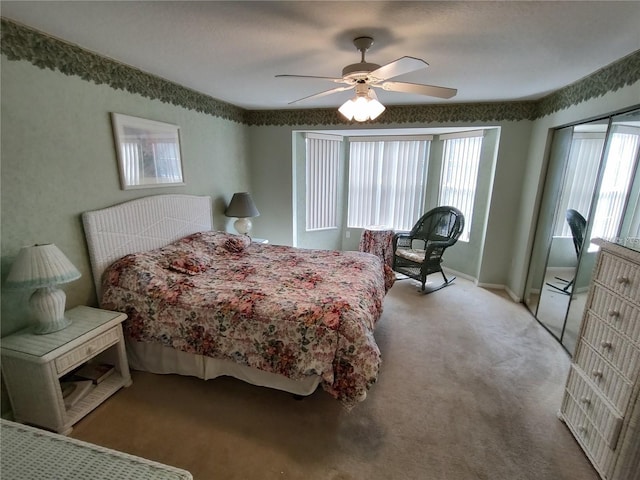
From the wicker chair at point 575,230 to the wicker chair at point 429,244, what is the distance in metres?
1.19

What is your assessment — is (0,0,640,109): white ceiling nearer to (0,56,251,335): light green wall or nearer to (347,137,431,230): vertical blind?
(0,56,251,335): light green wall

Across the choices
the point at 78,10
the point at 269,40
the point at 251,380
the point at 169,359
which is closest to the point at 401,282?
the point at 251,380

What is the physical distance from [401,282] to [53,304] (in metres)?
3.71

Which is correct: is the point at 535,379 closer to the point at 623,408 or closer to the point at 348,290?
the point at 623,408

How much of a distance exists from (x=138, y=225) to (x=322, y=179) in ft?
9.71

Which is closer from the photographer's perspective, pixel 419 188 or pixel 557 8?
pixel 557 8

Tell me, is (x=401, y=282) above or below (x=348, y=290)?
below

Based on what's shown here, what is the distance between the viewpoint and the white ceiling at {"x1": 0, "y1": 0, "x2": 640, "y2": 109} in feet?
5.11

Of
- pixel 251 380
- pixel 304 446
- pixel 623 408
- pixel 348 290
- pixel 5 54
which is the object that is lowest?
pixel 304 446

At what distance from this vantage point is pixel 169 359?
2.26 meters

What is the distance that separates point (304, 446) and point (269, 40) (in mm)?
2503

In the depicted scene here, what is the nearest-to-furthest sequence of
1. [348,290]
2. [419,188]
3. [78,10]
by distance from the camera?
[78,10]
[348,290]
[419,188]

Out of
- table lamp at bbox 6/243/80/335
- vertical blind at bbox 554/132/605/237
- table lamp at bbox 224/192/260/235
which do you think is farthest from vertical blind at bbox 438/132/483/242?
table lamp at bbox 6/243/80/335

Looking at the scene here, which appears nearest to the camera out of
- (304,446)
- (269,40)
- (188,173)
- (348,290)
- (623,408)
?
(623,408)
